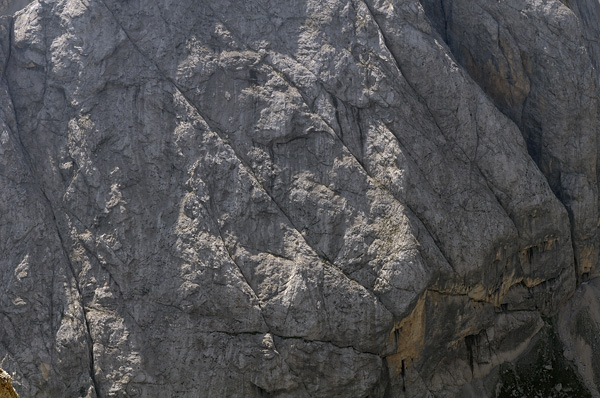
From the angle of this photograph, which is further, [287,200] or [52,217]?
[52,217]

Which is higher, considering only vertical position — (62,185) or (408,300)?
(62,185)

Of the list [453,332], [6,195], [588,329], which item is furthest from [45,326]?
[588,329]

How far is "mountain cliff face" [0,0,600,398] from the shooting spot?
23.9 metres

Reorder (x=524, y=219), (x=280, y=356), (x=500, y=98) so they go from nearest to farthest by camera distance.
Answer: (x=280, y=356) < (x=524, y=219) < (x=500, y=98)

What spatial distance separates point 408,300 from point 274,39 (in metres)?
11.0

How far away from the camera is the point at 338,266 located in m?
24.1

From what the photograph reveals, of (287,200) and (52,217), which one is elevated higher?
(287,200)

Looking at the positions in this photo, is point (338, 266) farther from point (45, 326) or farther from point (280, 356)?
point (45, 326)

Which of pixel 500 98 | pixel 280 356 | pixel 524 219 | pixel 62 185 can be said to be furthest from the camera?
pixel 500 98

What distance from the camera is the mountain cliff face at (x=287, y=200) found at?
78.3ft

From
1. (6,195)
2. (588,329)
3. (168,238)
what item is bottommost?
(588,329)

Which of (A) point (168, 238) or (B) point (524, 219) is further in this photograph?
(B) point (524, 219)

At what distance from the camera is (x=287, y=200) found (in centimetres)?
2475

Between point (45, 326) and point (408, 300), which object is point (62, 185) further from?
point (408, 300)
